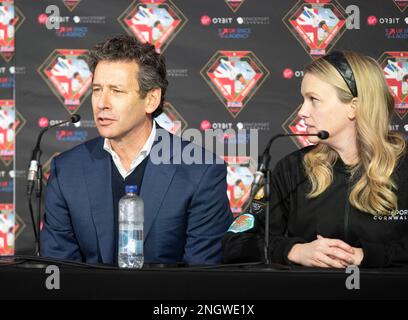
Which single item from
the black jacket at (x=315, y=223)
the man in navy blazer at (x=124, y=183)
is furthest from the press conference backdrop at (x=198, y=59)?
the black jacket at (x=315, y=223)

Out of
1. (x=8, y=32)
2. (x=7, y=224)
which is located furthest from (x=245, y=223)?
(x=8, y=32)

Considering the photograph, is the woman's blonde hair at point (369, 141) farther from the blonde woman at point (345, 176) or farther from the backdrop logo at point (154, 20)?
the backdrop logo at point (154, 20)

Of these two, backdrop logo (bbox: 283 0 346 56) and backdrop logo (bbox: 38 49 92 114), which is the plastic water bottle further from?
backdrop logo (bbox: 283 0 346 56)

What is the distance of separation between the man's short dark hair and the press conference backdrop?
1.46 meters

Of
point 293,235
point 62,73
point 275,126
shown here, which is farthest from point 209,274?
point 62,73

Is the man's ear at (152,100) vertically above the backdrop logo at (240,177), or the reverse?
the man's ear at (152,100)

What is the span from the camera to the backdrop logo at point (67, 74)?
4336 millimetres

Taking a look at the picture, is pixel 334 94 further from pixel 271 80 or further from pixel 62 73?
pixel 62 73

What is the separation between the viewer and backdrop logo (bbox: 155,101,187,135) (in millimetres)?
4285

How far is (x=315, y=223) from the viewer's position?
2562 mm

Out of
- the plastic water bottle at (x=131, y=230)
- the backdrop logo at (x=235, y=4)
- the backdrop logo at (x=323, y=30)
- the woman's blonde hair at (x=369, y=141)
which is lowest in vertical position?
the plastic water bottle at (x=131, y=230)

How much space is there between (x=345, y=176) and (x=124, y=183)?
2.92 ft

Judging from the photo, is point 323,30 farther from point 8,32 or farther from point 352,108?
point 8,32

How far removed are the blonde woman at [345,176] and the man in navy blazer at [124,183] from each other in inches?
11.8
